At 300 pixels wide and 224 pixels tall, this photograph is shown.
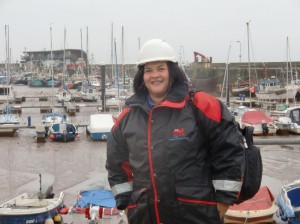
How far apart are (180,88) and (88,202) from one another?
4570mm

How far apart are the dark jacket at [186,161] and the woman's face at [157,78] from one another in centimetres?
12

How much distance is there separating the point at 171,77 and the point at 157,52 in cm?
17

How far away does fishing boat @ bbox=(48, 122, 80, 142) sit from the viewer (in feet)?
65.8

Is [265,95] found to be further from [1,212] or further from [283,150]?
[1,212]

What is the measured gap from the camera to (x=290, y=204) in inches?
218

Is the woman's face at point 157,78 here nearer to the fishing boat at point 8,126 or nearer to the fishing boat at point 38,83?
the fishing boat at point 8,126

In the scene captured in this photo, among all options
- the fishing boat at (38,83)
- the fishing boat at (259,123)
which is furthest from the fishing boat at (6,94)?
the fishing boat at (38,83)

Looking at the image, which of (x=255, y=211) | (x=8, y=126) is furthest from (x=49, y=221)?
(x=8, y=126)

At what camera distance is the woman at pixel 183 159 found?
95.0 inches

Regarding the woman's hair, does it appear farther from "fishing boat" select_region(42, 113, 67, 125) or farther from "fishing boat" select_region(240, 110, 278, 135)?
"fishing boat" select_region(42, 113, 67, 125)

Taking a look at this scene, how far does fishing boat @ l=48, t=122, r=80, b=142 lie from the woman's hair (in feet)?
58.0

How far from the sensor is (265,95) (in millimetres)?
40188

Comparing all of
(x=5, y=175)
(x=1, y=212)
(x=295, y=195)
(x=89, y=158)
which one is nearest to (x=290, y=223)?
(x=295, y=195)

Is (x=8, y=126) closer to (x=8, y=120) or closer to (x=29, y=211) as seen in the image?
(x=8, y=120)
